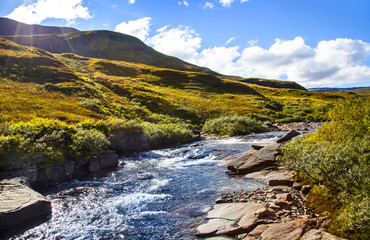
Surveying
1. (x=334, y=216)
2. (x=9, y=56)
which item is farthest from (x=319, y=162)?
(x=9, y=56)

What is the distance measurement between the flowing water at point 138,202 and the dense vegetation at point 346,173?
4688 millimetres

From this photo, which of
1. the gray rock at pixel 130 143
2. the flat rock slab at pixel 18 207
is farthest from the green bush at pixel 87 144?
the flat rock slab at pixel 18 207

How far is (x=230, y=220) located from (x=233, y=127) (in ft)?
116

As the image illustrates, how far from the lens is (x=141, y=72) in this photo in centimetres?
11844

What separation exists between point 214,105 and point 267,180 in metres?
58.0

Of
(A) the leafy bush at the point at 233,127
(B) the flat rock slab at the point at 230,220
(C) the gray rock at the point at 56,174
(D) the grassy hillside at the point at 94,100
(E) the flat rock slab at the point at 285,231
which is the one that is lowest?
(C) the gray rock at the point at 56,174

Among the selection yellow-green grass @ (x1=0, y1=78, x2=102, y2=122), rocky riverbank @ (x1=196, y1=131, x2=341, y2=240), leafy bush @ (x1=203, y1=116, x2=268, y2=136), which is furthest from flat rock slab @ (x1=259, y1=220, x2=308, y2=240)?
leafy bush @ (x1=203, y1=116, x2=268, y2=136)

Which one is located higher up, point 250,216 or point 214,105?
point 214,105

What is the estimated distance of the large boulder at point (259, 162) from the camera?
711 inches

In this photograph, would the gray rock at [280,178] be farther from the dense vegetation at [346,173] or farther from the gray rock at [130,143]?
the gray rock at [130,143]

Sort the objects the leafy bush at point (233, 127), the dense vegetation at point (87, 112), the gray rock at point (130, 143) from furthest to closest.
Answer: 1. the leafy bush at point (233, 127)
2. the gray rock at point (130, 143)
3. the dense vegetation at point (87, 112)

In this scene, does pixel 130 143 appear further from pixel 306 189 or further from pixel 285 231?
pixel 285 231

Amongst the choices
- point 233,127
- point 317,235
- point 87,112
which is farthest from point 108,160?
point 233,127

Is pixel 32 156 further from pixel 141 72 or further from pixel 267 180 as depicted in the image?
pixel 141 72
